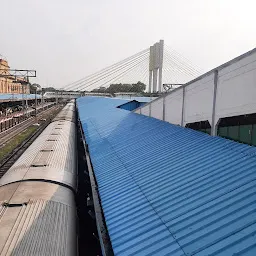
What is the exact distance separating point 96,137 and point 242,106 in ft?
32.1

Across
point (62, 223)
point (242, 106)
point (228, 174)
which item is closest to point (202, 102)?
point (242, 106)

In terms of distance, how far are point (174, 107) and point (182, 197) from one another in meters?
9.11

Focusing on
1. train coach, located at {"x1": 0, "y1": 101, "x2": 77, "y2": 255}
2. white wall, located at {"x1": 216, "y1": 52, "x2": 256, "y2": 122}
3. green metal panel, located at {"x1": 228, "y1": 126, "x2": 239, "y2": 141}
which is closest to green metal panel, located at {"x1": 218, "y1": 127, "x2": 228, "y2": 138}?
green metal panel, located at {"x1": 228, "y1": 126, "x2": 239, "y2": 141}

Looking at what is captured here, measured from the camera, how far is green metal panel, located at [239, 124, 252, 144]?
31.1ft

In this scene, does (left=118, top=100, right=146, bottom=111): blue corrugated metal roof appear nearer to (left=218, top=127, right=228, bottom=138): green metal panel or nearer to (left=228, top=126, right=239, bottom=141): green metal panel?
(left=218, top=127, right=228, bottom=138): green metal panel

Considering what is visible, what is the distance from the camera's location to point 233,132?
404 inches

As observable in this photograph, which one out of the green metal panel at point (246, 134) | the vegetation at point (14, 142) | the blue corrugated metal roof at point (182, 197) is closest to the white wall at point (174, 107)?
A: the blue corrugated metal roof at point (182, 197)

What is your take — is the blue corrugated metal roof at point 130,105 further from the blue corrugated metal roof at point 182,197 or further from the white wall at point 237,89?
the white wall at point 237,89

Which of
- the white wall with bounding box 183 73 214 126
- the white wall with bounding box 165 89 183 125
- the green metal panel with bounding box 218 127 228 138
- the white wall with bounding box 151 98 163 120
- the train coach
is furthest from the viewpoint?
the white wall with bounding box 151 98 163 120

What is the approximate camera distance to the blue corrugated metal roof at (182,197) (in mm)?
5266

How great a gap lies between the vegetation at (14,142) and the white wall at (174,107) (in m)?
16.7

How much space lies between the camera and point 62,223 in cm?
867

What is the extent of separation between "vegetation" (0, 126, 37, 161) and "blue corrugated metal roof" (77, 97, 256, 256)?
19.5 meters

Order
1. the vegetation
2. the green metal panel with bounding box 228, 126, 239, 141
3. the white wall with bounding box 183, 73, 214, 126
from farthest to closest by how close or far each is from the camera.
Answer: the vegetation
the white wall with bounding box 183, 73, 214, 126
the green metal panel with bounding box 228, 126, 239, 141
